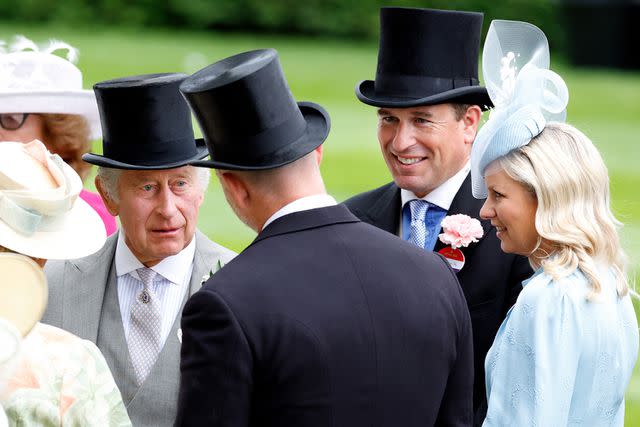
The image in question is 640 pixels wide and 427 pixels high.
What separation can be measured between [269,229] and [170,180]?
48.5 inches

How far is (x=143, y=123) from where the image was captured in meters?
4.28

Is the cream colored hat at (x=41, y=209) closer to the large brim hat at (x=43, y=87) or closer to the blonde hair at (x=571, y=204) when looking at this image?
the blonde hair at (x=571, y=204)

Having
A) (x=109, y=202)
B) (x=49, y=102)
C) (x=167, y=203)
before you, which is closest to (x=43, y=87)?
(x=49, y=102)

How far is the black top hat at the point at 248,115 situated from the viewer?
3152 mm

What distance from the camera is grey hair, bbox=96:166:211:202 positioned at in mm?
4391

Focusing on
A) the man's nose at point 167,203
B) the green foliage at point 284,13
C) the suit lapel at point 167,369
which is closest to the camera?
the suit lapel at point 167,369

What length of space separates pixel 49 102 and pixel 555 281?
246cm

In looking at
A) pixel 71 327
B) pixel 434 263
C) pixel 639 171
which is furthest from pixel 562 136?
pixel 639 171

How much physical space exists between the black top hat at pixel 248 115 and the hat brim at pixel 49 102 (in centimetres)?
195

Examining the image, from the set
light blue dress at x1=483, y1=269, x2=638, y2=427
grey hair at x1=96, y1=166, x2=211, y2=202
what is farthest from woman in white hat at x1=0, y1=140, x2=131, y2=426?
light blue dress at x1=483, y1=269, x2=638, y2=427

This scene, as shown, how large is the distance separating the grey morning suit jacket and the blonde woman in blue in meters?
1.05

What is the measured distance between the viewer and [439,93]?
15.5 ft

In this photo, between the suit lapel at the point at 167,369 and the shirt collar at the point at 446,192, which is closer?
the suit lapel at the point at 167,369

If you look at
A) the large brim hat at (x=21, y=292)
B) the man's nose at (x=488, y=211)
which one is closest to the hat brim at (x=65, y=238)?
the large brim hat at (x=21, y=292)
